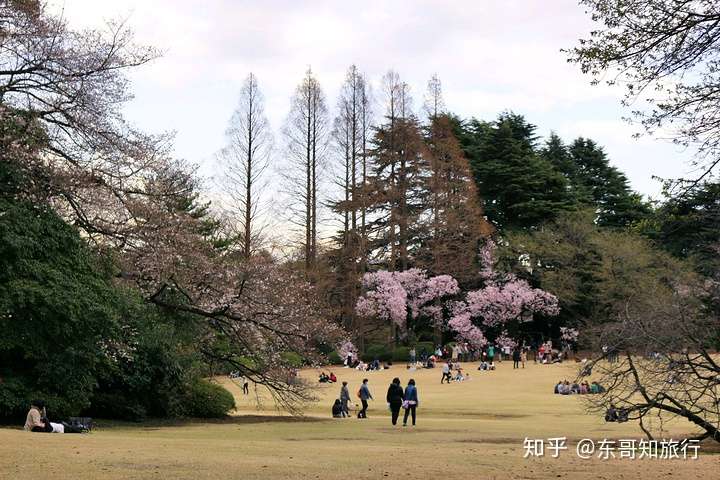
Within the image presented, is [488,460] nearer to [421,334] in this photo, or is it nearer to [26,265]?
[26,265]

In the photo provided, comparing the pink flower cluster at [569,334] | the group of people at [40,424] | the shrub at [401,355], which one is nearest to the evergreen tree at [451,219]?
the shrub at [401,355]

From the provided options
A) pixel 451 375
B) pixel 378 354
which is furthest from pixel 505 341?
pixel 451 375

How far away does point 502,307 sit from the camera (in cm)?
5466

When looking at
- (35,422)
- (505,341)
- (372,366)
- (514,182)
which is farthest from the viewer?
(514,182)

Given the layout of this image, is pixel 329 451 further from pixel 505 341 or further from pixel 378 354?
pixel 505 341

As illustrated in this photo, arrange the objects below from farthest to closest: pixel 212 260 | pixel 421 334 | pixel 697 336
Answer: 1. pixel 421 334
2. pixel 212 260
3. pixel 697 336

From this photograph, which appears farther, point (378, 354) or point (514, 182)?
point (514, 182)

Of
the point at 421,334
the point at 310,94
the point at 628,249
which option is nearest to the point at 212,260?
the point at 310,94

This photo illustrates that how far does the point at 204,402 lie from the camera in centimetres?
2503

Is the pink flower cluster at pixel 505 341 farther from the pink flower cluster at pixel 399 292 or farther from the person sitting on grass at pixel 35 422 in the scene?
the person sitting on grass at pixel 35 422

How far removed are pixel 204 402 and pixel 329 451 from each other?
1241 cm

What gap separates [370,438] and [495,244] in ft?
135

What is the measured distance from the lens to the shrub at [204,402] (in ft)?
82.2

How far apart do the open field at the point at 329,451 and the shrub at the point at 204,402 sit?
0.66 meters
